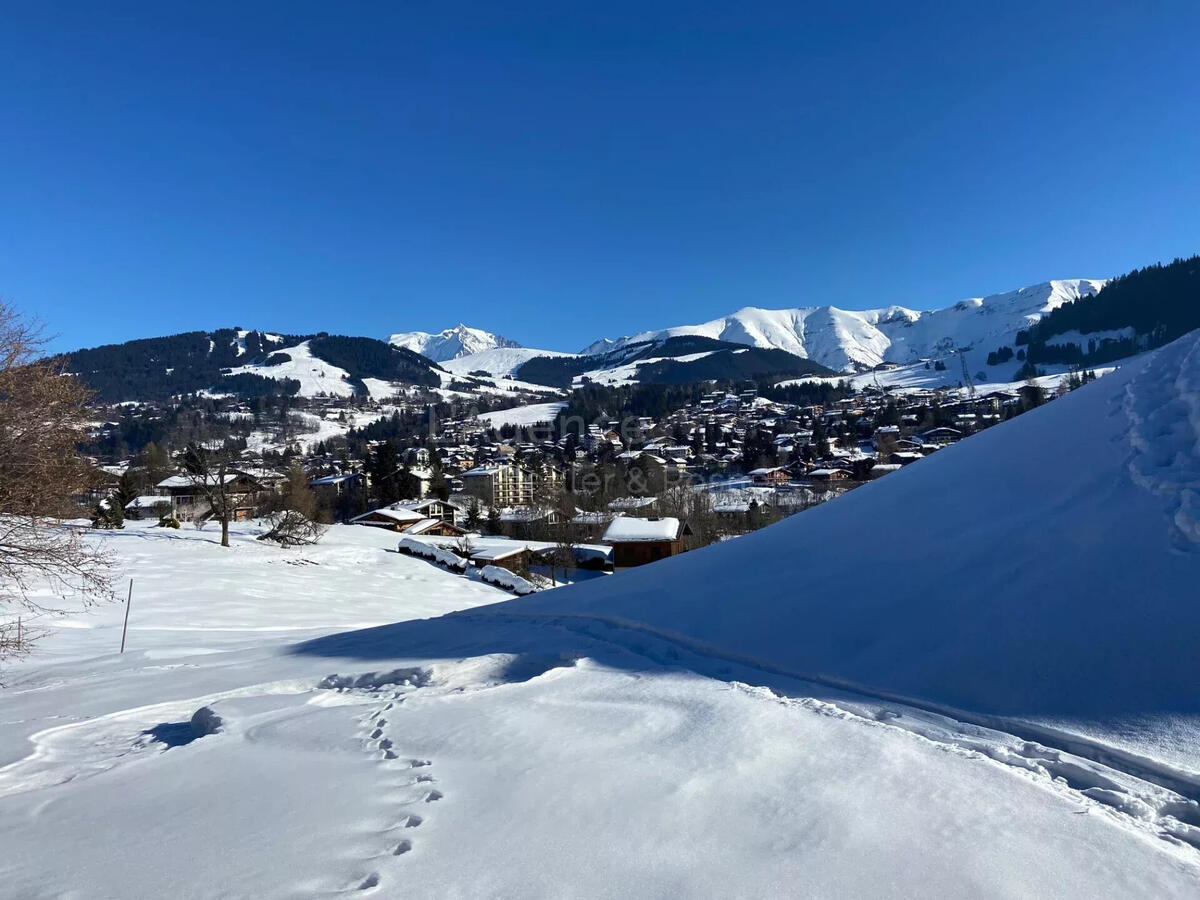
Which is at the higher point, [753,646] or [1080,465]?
[1080,465]

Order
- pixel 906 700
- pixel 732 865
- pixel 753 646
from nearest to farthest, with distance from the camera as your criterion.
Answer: pixel 732 865
pixel 906 700
pixel 753 646

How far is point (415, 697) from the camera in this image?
22.3 feet

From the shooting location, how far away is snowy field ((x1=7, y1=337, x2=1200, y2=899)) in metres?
3.23

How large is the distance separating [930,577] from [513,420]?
16471 centimetres

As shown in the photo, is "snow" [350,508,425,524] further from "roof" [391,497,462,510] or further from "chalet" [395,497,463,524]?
"roof" [391,497,462,510]

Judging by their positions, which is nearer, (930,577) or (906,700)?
(906,700)

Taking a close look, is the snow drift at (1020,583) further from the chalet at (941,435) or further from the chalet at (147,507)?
the chalet at (941,435)

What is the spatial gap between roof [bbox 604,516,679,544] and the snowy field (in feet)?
105

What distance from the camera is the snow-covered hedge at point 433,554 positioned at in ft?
138

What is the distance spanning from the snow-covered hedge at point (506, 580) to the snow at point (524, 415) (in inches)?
4655

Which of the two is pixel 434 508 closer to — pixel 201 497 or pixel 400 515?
pixel 400 515

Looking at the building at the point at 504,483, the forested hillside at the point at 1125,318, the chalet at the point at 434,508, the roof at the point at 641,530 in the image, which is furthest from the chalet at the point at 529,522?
the forested hillside at the point at 1125,318

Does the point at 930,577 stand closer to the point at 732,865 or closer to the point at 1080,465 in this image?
the point at 1080,465

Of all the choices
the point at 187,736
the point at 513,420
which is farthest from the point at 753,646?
the point at 513,420
